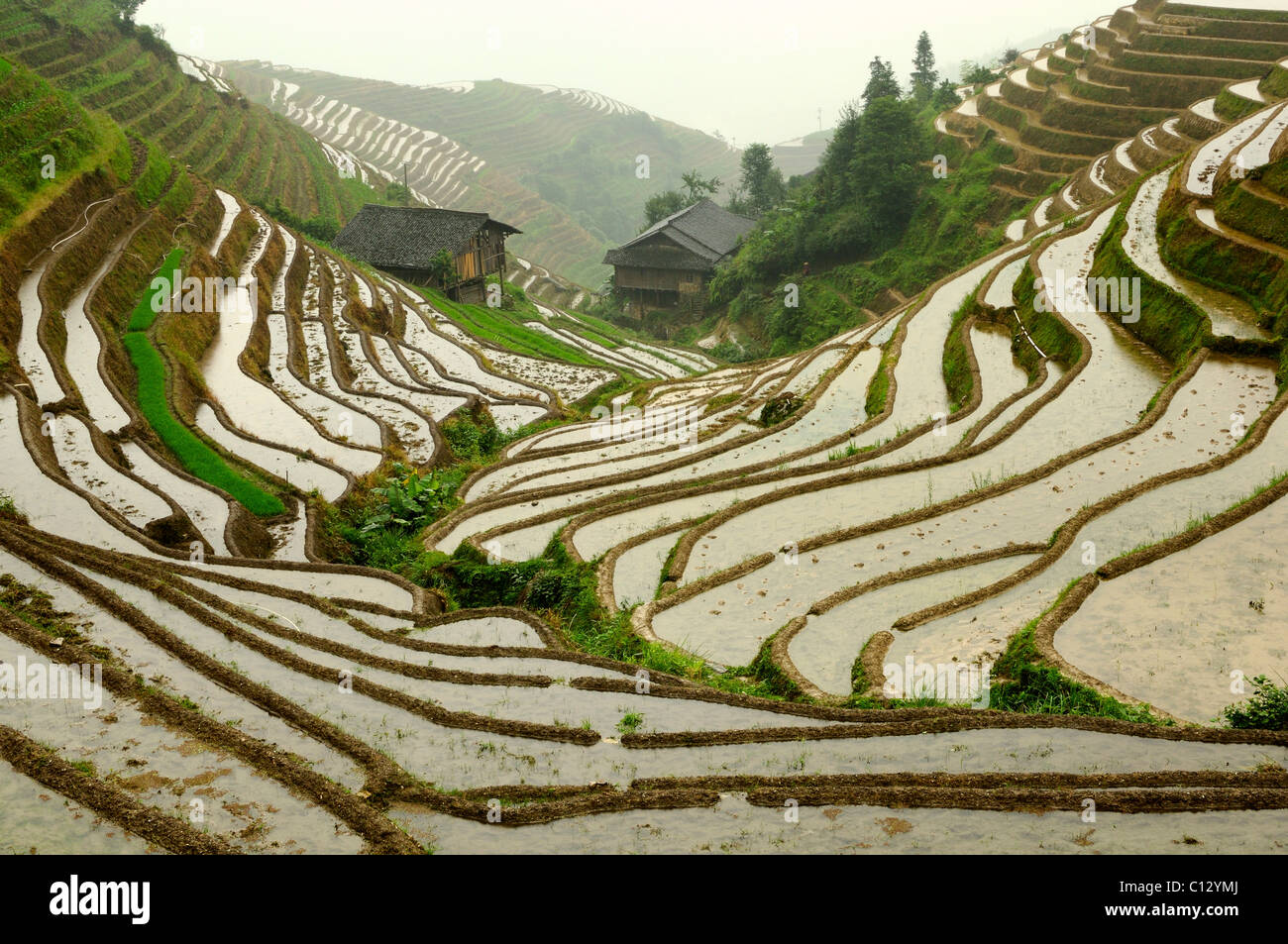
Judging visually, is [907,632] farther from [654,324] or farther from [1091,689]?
[654,324]

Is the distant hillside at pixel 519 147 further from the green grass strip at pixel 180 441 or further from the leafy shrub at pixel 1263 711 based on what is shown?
the leafy shrub at pixel 1263 711

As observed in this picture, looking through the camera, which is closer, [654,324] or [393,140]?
[654,324]

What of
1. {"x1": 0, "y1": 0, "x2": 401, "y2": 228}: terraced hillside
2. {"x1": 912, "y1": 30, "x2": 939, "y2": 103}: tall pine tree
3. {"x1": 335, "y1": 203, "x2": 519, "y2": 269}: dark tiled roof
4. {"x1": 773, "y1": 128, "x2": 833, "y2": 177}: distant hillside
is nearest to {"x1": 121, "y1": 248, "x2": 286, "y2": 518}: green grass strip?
{"x1": 335, "y1": 203, "x2": 519, "y2": 269}: dark tiled roof

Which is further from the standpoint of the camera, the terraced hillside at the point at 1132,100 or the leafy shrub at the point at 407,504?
the terraced hillside at the point at 1132,100

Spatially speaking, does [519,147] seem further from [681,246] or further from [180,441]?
[180,441]

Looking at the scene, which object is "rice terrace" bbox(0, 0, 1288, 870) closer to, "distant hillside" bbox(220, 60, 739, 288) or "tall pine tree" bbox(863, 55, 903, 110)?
"tall pine tree" bbox(863, 55, 903, 110)

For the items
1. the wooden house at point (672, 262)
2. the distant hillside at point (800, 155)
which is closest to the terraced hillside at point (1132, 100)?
the wooden house at point (672, 262)

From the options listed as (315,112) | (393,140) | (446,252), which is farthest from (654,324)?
(315,112)
